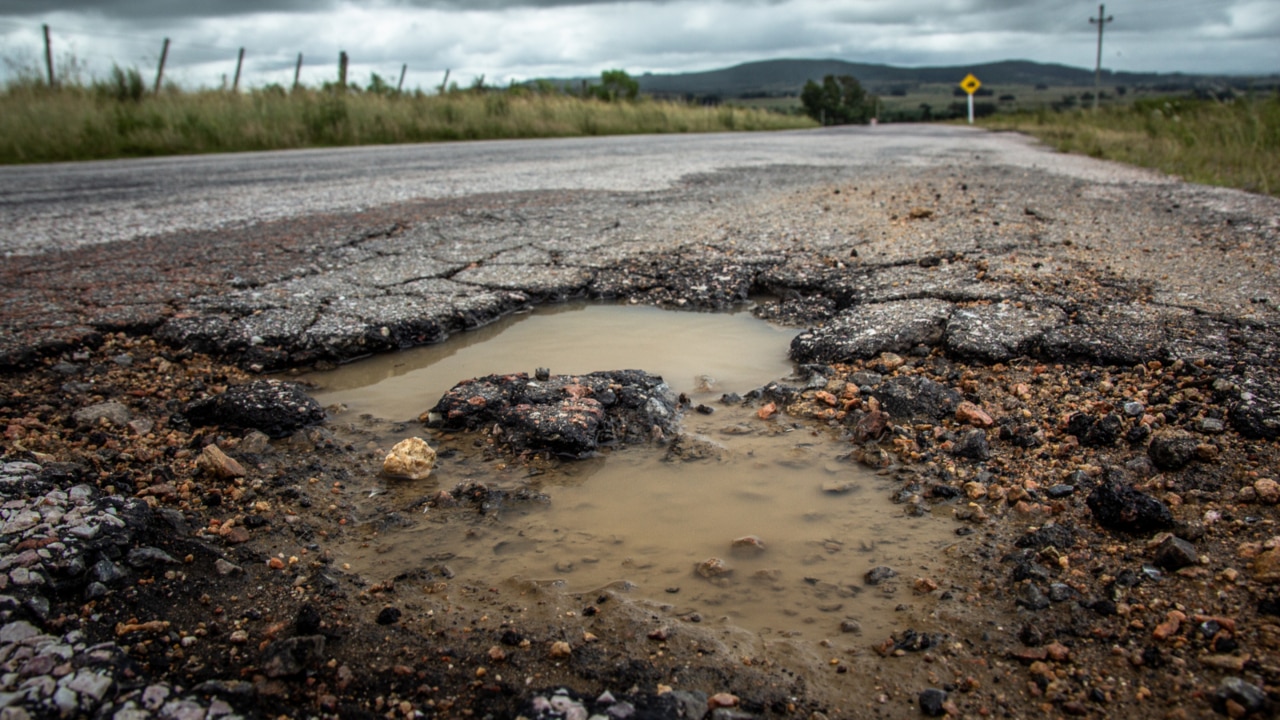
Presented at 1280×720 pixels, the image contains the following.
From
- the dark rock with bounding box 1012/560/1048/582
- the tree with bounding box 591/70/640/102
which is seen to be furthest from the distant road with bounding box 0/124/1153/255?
the tree with bounding box 591/70/640/102

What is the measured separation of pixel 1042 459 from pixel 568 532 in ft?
4.33

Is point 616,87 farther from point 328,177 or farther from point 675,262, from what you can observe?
point 675,262

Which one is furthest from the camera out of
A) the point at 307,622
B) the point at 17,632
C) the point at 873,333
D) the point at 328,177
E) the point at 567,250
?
the point at 328,177

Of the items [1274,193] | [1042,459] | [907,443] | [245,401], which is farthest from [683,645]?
[1274,193]

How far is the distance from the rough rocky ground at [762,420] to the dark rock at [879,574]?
0.06ft

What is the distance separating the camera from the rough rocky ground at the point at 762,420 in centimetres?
129

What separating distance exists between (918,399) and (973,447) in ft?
0.98

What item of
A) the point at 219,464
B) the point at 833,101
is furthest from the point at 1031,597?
the point at 833,101

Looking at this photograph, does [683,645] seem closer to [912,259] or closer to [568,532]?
[568,532]

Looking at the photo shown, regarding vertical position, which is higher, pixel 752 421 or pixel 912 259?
pixel 912 259

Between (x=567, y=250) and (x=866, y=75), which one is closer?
(x=567, y=250)

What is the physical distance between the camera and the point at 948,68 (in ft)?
553

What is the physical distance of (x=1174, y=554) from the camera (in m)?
1.52

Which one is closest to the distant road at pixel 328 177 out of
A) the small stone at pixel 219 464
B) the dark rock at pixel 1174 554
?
the small stone at pixel 219 464
